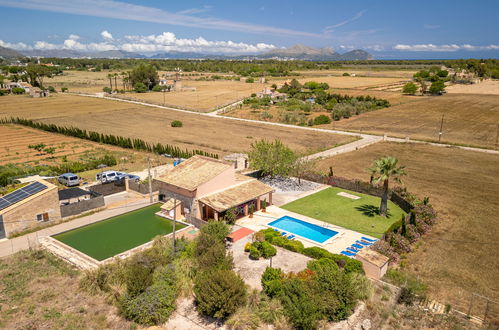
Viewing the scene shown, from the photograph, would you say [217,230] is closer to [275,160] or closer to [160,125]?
[275,160]

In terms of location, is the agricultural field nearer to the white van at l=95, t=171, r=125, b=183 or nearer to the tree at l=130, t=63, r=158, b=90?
the white van at l=95, t=171, r=125, b=183

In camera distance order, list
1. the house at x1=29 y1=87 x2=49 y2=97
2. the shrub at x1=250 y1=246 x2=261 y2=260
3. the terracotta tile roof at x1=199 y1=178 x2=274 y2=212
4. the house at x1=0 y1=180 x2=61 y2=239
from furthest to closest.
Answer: the house at x1=29 y1=87 x2=49 y2=97 → the terracotta tile roof at x1=199 y1=178 x2=274 y2=212 → the house at x1=0 y1=180 x2=61 y2=239 → the shrub at x1=250 y1=246 x2=261 y2=260

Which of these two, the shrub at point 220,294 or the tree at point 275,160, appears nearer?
the shrub at point 220,294

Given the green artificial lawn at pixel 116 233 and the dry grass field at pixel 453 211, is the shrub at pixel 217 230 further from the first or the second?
the dry grass field at pixel 453 211

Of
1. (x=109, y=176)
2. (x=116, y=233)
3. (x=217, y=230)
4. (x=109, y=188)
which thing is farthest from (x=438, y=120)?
Answer: (x=116, y=233)

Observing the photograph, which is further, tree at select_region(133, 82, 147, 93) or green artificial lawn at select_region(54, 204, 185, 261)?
tree at select_region(133, 82, 147, 93)

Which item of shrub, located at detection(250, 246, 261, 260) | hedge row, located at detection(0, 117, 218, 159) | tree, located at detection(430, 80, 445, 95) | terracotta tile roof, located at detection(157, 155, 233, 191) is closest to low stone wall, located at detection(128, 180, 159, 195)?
terracotta tile roof, located at detection(157, 155, 233, 191)

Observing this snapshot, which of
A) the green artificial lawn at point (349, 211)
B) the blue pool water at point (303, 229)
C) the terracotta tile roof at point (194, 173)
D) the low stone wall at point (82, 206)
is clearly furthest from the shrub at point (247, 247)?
the low stone wall at point (82, 206)
